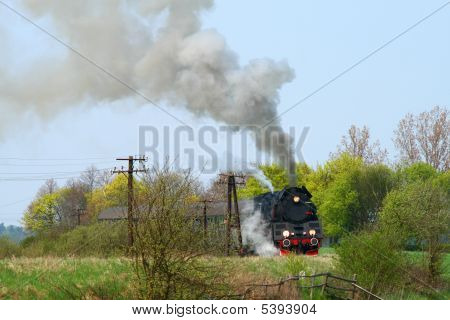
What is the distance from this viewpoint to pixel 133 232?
1606 cm

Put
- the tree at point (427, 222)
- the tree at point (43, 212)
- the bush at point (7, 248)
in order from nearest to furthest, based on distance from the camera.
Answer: the tree at point (427, 222)
the bush at point (7, 248)
the tree at point (43, 212)

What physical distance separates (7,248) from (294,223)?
1969 cm

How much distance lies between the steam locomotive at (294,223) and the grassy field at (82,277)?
1031 cm

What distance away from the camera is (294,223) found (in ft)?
130

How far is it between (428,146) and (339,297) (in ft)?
190

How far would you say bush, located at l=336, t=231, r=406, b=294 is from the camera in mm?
24922

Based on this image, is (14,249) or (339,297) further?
(14,249)

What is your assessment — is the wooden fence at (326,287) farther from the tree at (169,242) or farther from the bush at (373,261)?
the tree at (169,242)

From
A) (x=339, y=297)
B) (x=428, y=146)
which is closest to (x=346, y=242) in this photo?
(x=339, y=297)

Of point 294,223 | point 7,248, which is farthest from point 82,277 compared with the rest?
point 7,248

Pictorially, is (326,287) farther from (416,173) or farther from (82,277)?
(416,173)

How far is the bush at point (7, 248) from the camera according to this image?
44562 millimetres

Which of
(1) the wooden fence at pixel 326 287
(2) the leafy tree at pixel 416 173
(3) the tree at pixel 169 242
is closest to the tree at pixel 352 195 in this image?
(2) the leafy tree at pixel 416 173

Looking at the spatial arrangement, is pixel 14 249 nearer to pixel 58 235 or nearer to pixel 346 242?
pixel 58 235
